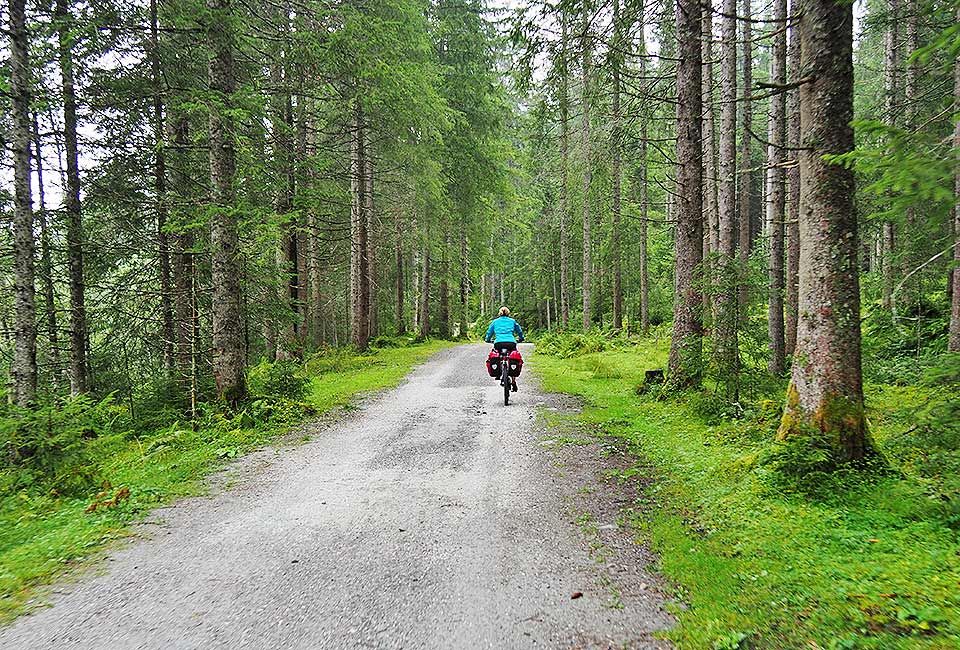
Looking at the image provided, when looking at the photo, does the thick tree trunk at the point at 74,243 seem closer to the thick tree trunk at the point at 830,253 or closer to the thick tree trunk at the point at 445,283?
the thick tree trunk at the point at 830,253

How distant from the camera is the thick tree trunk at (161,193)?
10.0 meters

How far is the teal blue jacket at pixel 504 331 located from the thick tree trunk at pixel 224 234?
15.9ft

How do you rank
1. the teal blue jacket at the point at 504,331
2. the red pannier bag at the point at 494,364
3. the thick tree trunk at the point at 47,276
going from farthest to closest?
1. the teal blue jacket at the point at 504,331
2. the red pannier bag at the point at 494,364
3. the thick tree trunk at the point at 47,276

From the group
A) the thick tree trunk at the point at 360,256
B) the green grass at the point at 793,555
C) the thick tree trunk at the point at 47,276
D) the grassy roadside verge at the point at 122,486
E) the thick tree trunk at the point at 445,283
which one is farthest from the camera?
the thick tree trunk at the point at 445,283

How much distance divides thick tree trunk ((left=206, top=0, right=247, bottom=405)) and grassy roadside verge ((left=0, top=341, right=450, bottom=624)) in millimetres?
816

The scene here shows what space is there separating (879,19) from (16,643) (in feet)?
58.0

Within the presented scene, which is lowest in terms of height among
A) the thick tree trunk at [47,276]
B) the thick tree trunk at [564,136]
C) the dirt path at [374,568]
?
the dirt path at [374,568]

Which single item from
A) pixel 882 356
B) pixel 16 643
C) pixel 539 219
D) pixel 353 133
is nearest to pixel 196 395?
pixel 16 643

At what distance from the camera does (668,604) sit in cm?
335

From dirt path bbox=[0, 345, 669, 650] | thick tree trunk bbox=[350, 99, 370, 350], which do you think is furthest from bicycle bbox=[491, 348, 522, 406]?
thick tree trunk bbox=[350, 99, 370, 350]

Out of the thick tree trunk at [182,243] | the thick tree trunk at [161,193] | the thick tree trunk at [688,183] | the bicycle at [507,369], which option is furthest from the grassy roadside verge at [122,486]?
the thick tree trunk at [688,183]

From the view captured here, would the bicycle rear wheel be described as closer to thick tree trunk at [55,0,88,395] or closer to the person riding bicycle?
the person riding bicycle

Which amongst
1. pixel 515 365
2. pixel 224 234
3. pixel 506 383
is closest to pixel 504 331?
pixel 515 365

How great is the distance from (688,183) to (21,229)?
10431mm
